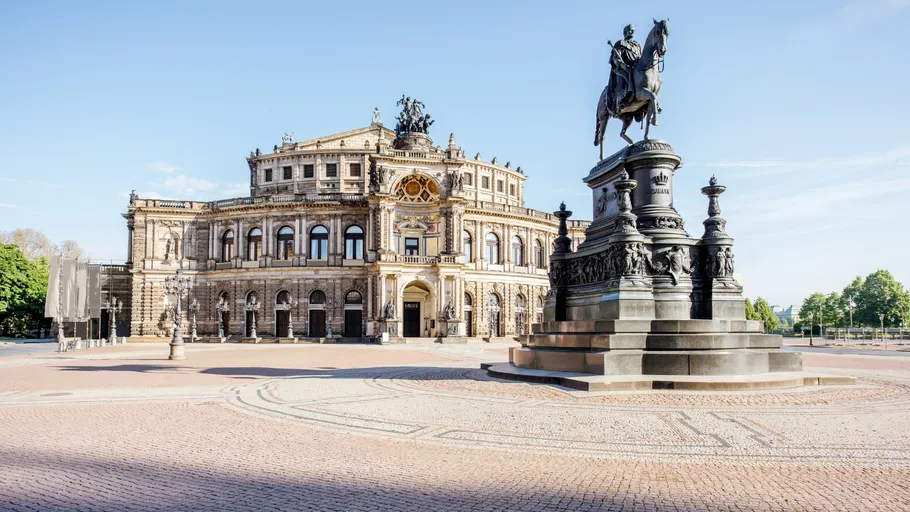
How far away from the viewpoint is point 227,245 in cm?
6600

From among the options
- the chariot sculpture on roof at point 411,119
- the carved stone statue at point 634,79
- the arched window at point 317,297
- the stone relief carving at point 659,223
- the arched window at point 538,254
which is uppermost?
the chariot sculpture on roof at point 411,119

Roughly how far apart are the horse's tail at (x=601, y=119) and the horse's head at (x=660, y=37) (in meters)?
2.30

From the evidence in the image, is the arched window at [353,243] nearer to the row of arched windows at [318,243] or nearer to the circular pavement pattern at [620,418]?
the row of arched windows at [318,243]

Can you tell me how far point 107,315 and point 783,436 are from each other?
75.7 m

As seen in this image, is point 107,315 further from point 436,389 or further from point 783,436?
point 783,436

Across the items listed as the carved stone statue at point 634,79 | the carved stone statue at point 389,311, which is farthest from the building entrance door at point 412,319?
the carved stone statue at point 634,79

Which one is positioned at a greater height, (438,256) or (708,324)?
(438,256)

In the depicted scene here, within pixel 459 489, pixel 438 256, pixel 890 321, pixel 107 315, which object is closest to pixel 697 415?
pixel 459 489

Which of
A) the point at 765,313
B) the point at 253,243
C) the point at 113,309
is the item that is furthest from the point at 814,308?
the point at 113,309

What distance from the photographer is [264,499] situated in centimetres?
636

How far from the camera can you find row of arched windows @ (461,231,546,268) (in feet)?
212

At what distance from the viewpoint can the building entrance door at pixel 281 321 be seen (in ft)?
205

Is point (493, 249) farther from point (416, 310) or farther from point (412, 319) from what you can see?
point (412, 319)

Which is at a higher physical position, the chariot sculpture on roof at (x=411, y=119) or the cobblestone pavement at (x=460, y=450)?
the chariot sculpture on roof at (x=411, y=119)
